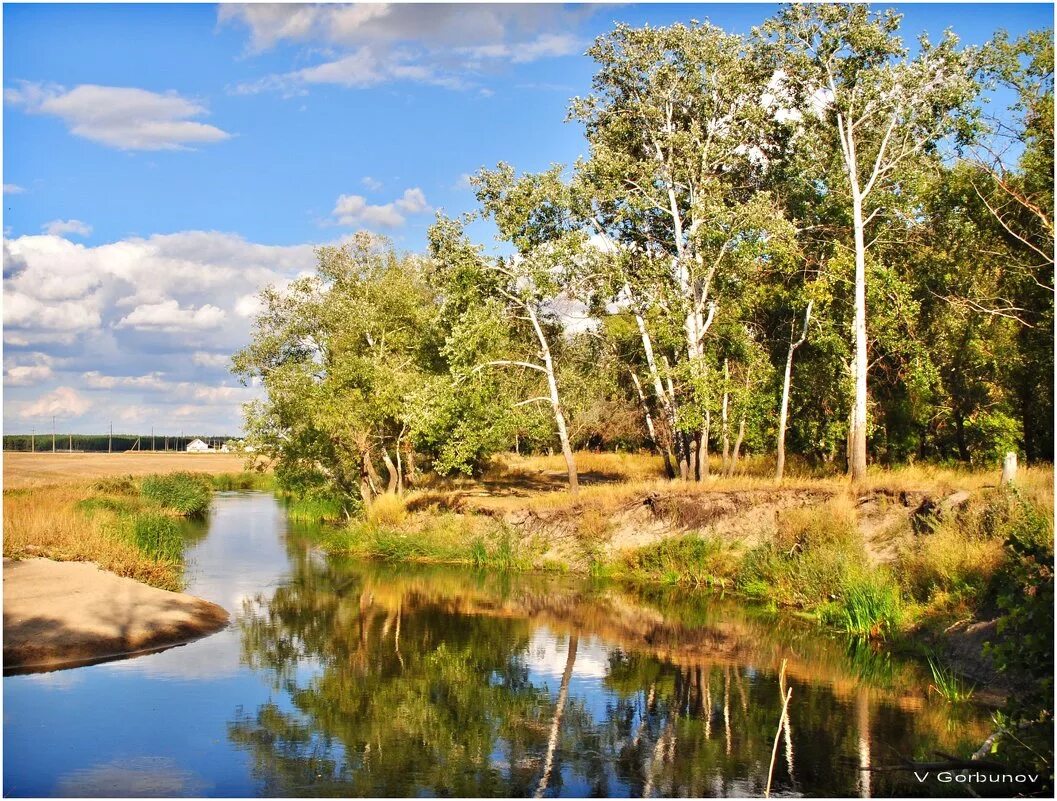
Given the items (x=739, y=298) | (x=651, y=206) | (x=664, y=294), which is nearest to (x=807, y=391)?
(x=739, y=298)

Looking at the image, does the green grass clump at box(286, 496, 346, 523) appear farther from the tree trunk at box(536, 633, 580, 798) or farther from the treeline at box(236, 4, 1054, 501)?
the tree trunk at box(536, 633, 580, 798)

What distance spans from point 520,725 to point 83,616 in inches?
425

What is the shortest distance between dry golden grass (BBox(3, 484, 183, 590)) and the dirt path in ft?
3.13

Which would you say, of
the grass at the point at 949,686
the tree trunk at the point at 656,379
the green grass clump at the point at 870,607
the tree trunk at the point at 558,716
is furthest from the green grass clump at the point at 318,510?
the grass at the point at 949,686

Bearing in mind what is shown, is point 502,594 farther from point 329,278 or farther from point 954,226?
point 329,278

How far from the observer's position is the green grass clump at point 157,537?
28.5 meters

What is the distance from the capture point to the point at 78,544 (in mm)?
24875

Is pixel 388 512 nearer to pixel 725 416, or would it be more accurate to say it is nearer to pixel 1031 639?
pixel 725 416

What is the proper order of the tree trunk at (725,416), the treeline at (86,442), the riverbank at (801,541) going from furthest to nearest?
the treeline at (86,442) < the tree trunk at (725,416) < the riverbank at (801,541)

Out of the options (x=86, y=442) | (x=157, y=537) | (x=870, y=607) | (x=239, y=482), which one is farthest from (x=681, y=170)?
→ (x=86, y=442)

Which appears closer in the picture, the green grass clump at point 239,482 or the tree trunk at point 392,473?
the tree trunk at point 392,473

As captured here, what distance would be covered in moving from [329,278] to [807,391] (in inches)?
984

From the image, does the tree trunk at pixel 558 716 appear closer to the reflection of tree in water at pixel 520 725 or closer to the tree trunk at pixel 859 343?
the reflection of tree in water at pixel 520 725

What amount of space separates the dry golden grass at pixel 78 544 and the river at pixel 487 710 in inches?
98.5
